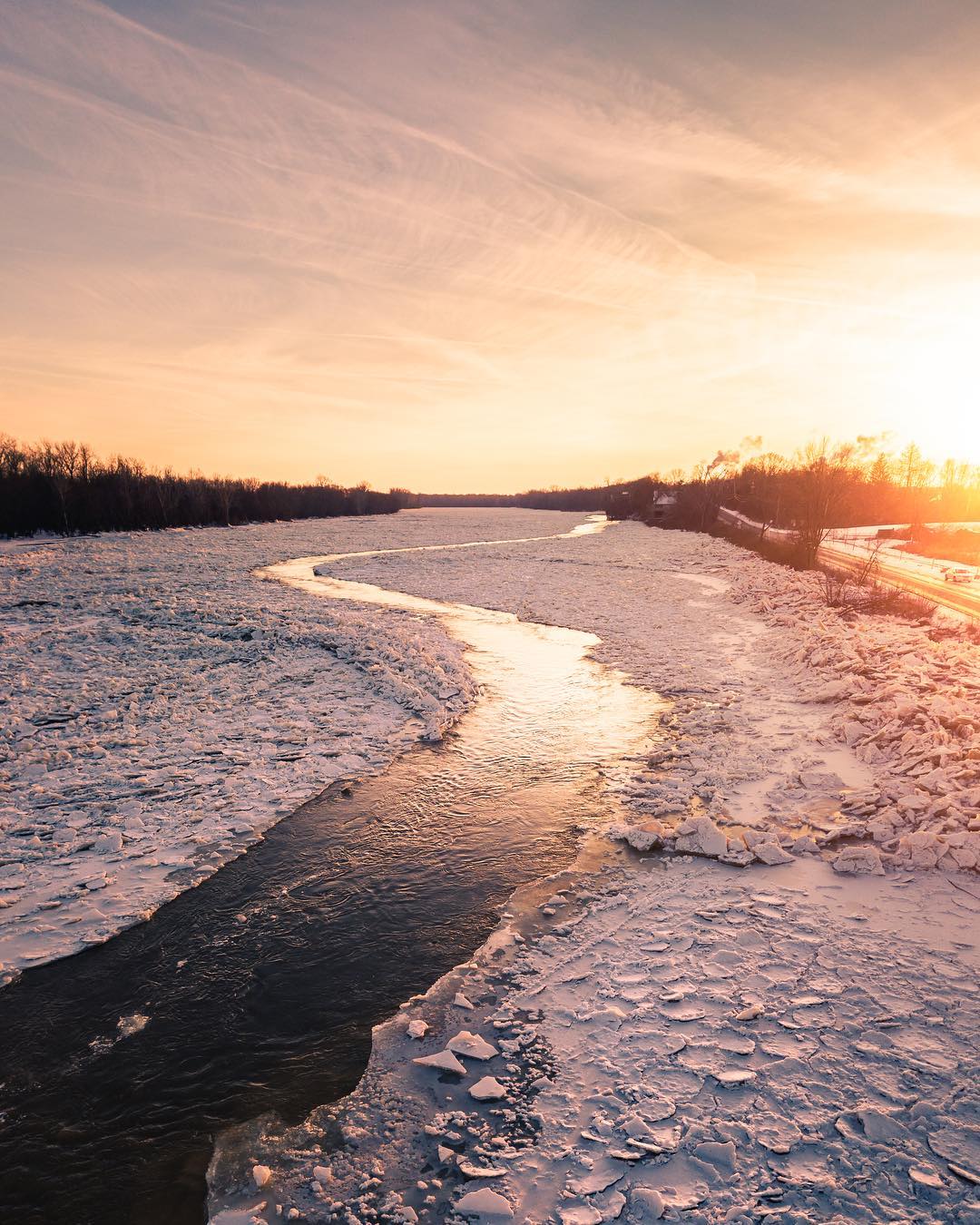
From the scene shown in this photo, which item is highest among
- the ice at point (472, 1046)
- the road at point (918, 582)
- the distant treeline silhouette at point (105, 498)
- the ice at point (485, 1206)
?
the distant treeline silhouette at point (105, 498)

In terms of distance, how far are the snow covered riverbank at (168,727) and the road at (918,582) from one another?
15461mm

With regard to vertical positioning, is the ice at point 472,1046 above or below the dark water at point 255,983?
above

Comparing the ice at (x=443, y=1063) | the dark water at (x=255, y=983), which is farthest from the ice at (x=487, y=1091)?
the dark water at (x=255, y=983)

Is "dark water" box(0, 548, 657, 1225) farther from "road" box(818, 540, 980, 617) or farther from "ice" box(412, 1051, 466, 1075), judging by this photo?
"road" box(818, 540, 980, 617)

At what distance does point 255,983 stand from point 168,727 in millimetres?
6275

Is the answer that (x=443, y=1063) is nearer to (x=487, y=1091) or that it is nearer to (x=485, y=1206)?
(x=487, y=1091)

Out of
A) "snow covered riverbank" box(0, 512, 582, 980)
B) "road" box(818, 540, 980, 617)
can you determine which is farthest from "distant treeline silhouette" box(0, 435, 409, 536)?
"road" box(818, 540, 980, 617)

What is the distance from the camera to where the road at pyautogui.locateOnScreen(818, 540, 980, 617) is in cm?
1869

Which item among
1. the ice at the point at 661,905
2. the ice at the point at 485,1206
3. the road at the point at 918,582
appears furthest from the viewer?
the road at the point at 918,582

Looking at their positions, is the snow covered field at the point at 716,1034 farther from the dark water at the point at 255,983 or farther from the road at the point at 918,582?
the road at the point at 918,582

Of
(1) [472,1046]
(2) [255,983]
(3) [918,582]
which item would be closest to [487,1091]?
(1) [472,1046]

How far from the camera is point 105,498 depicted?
63.7m

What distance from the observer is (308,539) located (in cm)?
5475

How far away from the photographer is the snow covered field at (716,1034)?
10.6 feet
